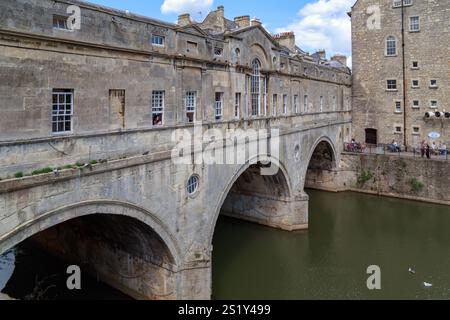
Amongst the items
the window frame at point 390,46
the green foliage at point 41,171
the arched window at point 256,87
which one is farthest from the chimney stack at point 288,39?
the green foliage at point 41,171

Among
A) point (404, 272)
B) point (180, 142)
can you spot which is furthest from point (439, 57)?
point (180, 142)

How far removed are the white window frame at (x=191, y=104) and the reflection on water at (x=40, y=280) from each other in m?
7.01

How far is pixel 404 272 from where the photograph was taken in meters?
16.5

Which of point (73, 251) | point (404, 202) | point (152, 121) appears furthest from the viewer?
point (404, 202)

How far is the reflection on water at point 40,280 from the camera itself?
1435 cm

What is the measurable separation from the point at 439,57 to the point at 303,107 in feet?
43.0

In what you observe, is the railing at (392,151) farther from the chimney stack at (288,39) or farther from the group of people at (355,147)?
the chimney stack at (288,39)

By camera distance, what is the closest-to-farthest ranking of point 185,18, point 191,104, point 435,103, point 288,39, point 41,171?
point 41,171
point 191,104
point 185,18
point 435,103
point 288,39

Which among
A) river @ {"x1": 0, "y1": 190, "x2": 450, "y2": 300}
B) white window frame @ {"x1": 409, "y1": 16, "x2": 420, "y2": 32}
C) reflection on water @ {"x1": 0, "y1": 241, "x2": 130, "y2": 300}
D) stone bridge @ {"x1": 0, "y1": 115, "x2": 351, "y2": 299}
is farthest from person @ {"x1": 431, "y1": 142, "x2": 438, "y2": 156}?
reflection on water @ {"x1": 0, "y1": 241, "x2": 130, "y2": 300}

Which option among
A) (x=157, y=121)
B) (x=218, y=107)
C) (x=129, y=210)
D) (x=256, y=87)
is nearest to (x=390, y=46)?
(x=256, y=87)

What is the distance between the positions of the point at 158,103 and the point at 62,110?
A: 11.2 feet

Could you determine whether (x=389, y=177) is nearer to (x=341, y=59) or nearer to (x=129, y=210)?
(x=341, y=59)

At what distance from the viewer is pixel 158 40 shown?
476 inches
